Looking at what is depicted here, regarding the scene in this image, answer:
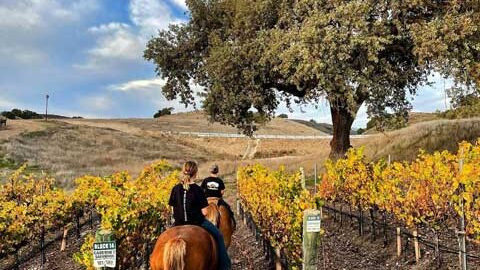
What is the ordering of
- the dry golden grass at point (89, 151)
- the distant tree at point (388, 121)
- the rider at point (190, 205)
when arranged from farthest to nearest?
1. the dry golden grass at point (89, 151)
2. the distant tree at point (388, 121)
3. the rider at point (190, 205)

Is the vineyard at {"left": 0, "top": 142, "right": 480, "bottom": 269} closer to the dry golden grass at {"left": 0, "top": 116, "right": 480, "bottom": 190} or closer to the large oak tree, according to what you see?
the large oak tree

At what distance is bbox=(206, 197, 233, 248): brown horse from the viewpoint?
1110 centimetres

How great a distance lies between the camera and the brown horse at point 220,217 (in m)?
Answer: 11.1

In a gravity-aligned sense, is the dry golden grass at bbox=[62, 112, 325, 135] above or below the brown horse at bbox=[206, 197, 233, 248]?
above

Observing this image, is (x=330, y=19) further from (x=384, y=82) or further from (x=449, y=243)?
(x=449, y=243)

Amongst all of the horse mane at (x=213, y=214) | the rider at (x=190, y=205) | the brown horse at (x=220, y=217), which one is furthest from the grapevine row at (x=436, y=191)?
the rider at (x=190, y=205)

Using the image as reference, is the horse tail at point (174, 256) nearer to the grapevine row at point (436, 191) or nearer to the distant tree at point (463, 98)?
the grapevine row at point (436, 191)

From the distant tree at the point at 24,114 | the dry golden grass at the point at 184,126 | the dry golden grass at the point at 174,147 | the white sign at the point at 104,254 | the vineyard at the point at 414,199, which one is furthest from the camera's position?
the distant tree at the point at 24,114

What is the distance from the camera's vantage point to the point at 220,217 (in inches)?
460

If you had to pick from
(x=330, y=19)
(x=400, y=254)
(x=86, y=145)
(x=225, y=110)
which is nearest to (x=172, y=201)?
(x=400, y=254)

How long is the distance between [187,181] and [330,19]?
17.8 m

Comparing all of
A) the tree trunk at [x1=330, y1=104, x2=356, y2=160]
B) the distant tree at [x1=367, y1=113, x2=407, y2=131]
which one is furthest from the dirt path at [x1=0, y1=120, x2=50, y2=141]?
the distant tree at [x1=367, y1=113, x2=407, y2=131]

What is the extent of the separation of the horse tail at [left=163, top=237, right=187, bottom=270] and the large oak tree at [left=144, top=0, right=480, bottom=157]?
17.1 m

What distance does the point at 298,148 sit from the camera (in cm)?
7088
